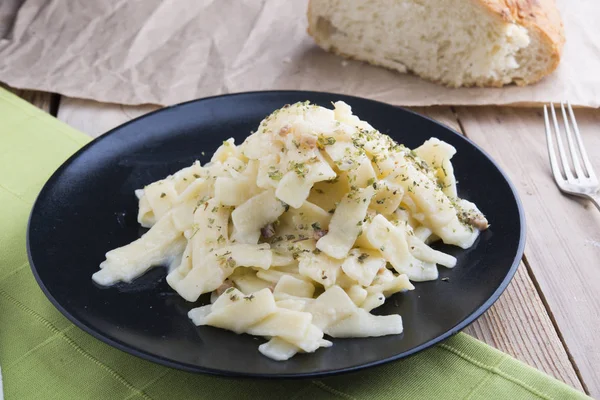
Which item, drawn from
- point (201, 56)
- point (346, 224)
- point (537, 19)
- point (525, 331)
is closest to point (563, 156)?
point (537, 19)

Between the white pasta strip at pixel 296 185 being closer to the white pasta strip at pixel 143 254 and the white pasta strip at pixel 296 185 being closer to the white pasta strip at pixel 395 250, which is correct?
the white pasta strip at pixel 395 250

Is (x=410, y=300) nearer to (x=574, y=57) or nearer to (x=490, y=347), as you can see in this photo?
(x=490, y=347)

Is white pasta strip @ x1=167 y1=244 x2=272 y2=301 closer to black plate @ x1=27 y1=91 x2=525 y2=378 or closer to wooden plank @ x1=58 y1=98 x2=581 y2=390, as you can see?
black plate @ x1=27 y1=91 x2=525 y2=378

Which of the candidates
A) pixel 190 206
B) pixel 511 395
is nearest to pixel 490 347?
pixel 511 395

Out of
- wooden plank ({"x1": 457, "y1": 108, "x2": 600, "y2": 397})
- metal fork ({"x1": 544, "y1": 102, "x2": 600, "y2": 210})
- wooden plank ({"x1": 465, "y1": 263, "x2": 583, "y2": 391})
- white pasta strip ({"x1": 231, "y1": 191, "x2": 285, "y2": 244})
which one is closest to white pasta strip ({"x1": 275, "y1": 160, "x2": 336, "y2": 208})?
white pasta strip ({"x1": 231, "y1": 191, "x2": 285, "y2": 244})

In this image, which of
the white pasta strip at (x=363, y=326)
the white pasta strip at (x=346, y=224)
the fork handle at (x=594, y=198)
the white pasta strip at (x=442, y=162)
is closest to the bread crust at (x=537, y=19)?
the fork handle at (x=594, y=198)

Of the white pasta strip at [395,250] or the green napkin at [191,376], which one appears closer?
the green napkin at [191,376]
